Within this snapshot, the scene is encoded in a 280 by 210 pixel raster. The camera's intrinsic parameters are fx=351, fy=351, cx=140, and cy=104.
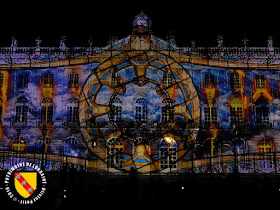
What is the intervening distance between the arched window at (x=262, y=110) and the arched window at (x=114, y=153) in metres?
11.1

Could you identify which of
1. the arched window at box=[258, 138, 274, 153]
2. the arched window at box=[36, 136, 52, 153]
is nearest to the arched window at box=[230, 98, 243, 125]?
the arched window at box=[258, 138, 274, 153]

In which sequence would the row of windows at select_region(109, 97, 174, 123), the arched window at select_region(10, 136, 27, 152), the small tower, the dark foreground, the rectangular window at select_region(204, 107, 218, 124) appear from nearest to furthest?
the dark foreground
the arched window at select_region(10, 136, 27, 152)
the rectangular window at select_region(204, 107, 218, 124)
the row of windows at select_region(109, 97, 174, 123)
the small tower

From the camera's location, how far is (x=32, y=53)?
29047 mm

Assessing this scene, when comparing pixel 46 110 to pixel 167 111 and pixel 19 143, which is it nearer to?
pixel 19 143

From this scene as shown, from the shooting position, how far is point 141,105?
92.0 feet

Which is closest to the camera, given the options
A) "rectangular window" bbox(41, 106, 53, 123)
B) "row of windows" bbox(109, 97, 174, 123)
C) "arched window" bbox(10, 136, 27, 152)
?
"arched window" bbox(10, 136, 27, 152)

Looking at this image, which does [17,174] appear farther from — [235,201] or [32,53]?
[32,53]

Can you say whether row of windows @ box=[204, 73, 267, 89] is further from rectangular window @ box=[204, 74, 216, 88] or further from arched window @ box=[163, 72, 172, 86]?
arched window @ box=[163, 72, 172, 86]

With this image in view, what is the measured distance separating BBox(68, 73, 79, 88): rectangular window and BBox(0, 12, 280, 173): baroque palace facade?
0.08 m

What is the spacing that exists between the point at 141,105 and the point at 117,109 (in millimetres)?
1944

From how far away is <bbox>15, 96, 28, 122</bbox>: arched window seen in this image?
92.1 feet

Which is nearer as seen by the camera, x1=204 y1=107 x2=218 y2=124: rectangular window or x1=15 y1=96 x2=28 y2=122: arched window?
x1=204 y1=107 x2=218 y2=124: rectangular window

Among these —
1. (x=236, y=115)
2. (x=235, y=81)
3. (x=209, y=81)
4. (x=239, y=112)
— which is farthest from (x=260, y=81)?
(x=209, y=81)

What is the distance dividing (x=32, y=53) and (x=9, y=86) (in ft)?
10.8
